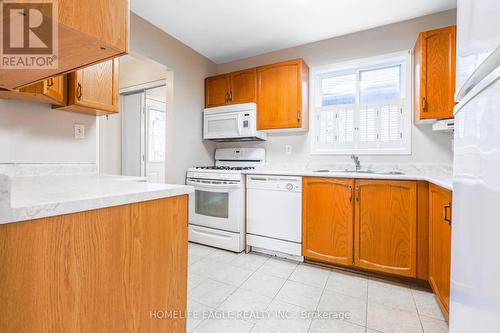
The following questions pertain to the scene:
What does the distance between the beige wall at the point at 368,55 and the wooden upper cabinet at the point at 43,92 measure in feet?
7.23

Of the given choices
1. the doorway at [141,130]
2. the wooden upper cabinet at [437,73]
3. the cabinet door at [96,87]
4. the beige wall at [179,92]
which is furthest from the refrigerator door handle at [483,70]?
the doorway at [141,130]

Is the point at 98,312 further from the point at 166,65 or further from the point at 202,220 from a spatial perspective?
the point at 166,65

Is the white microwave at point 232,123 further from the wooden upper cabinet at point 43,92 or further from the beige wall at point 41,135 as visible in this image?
the wooden upper cabinet at point 43,92

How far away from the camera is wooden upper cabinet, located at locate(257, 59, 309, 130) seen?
8.85ft

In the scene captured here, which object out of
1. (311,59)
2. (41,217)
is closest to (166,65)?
(311,59)

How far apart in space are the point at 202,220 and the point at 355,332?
6.30 feet

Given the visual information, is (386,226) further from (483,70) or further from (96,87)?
(96,87)

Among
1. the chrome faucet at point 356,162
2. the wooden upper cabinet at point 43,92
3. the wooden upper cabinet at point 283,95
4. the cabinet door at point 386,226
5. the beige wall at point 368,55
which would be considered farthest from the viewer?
the wooden upper cabinet at point 283,95

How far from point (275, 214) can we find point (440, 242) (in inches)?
54.1

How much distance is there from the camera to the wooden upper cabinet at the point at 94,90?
1634 millimetres

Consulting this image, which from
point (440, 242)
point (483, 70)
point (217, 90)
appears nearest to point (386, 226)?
point (440, 242)

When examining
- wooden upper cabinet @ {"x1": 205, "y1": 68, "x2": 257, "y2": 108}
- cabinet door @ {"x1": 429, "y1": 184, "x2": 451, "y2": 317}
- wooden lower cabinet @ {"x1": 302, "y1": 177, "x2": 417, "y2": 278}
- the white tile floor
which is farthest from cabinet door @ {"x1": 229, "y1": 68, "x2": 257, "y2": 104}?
cabinet door @ {"x1": 429, "y1": 184, "x2": 451, "y2": 317}

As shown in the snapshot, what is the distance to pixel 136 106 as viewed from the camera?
3.68m

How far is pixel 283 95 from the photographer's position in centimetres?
277
